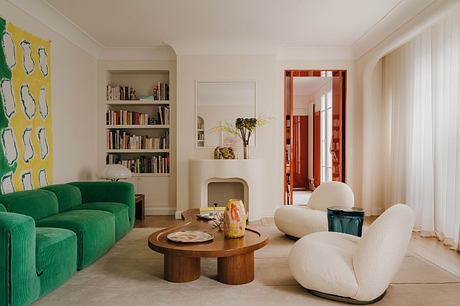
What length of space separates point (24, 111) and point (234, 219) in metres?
2.57

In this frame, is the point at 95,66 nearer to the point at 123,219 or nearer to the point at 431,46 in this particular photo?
the point at 123,219

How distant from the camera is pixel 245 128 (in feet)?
20.0

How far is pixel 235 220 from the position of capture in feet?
10.8

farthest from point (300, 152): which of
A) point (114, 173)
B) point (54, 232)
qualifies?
point (54, 232)

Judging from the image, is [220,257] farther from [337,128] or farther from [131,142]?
[337,128]

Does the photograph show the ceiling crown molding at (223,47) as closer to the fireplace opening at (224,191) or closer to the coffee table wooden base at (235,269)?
the fireplace opening at (224,191)

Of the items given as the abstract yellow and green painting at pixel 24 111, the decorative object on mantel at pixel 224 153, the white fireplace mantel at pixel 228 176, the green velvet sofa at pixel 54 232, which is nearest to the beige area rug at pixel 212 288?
the green velvet sofa at pixel 54 232

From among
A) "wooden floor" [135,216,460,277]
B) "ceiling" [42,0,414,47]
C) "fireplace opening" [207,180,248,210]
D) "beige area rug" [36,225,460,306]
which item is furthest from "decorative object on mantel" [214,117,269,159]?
"beige area rug" [36,225,460,306]

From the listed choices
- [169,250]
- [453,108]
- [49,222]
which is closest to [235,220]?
[169,250]

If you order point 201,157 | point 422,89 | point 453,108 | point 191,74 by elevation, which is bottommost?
point 201,157

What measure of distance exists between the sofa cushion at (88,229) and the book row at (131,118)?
9.03 feet

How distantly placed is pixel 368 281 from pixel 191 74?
4.42 meters

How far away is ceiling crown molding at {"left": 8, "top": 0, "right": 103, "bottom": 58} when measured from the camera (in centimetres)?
436

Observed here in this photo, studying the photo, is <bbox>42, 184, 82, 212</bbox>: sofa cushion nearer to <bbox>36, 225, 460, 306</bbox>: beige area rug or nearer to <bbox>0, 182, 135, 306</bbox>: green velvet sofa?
Answer: <bbox>0, 182, 135, 306</bbox>: green velvet sofa
